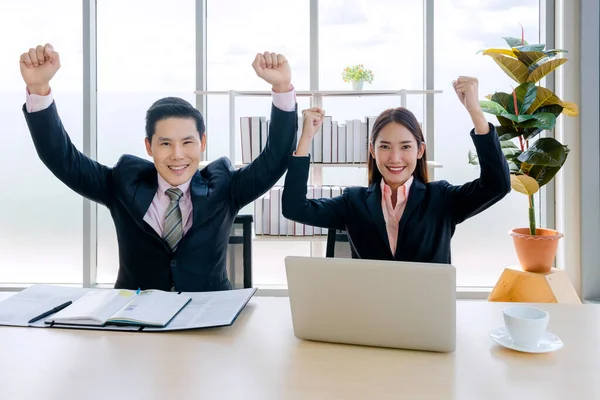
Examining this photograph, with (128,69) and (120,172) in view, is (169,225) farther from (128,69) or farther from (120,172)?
(128,69)

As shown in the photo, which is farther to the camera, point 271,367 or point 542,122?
point 542,122

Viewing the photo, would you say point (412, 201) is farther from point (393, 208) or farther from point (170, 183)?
point (170, 183)

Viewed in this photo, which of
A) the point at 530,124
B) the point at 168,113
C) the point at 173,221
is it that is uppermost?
the point at 530,124

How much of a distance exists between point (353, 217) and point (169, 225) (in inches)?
25.0

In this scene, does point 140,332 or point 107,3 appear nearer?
point 140,332

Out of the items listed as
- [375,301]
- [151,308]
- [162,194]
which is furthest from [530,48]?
[151,308]

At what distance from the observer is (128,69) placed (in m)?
3.76

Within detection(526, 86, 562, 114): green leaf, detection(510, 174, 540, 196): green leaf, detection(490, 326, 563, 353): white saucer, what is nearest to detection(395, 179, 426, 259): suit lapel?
detection(490, 326, 563, 353): white saucer

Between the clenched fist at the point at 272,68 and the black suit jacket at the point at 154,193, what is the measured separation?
0.11 metres

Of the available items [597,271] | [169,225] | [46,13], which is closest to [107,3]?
[46,13]

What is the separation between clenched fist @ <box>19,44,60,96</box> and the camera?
1761 mm

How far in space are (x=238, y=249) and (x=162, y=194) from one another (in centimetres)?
32

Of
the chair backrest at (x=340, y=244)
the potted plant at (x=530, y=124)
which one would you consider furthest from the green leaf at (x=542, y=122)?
the chair backrest at (x=340, y=244)

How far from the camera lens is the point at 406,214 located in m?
1.86
